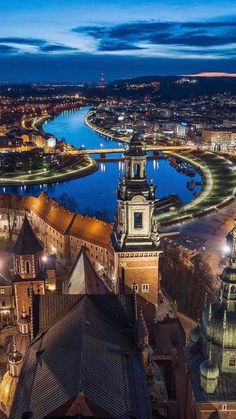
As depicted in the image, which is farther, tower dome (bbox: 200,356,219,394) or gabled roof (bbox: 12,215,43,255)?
gabled roof (bbox: 12,215,43,255)

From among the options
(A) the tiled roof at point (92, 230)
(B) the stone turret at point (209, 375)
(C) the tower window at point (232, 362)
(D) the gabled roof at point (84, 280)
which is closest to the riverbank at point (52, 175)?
(A) the tiled roof at point (92, 230)

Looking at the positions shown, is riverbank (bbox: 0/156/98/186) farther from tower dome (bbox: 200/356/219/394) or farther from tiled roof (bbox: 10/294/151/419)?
tower dome (bbox: 200/356/219/394)

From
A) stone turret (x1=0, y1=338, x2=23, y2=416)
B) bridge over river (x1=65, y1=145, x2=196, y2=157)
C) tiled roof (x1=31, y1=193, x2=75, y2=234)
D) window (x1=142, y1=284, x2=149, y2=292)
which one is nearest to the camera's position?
stone turret (x1=0, y1=338, x2=23, y2=416)

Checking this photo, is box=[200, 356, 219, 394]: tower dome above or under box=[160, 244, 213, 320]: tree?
above

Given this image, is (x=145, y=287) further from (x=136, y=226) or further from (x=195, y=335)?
(x=195, y=335)

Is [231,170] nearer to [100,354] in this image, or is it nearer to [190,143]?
[190,143]

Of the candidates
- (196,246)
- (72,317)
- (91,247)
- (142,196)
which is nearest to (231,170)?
(196,246)

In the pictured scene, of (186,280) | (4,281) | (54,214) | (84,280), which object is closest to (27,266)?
(4,281)

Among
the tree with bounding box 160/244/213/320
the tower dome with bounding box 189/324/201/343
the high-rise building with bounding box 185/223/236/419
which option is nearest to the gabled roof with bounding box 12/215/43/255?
the tree with bounding box 160/244/213/320
